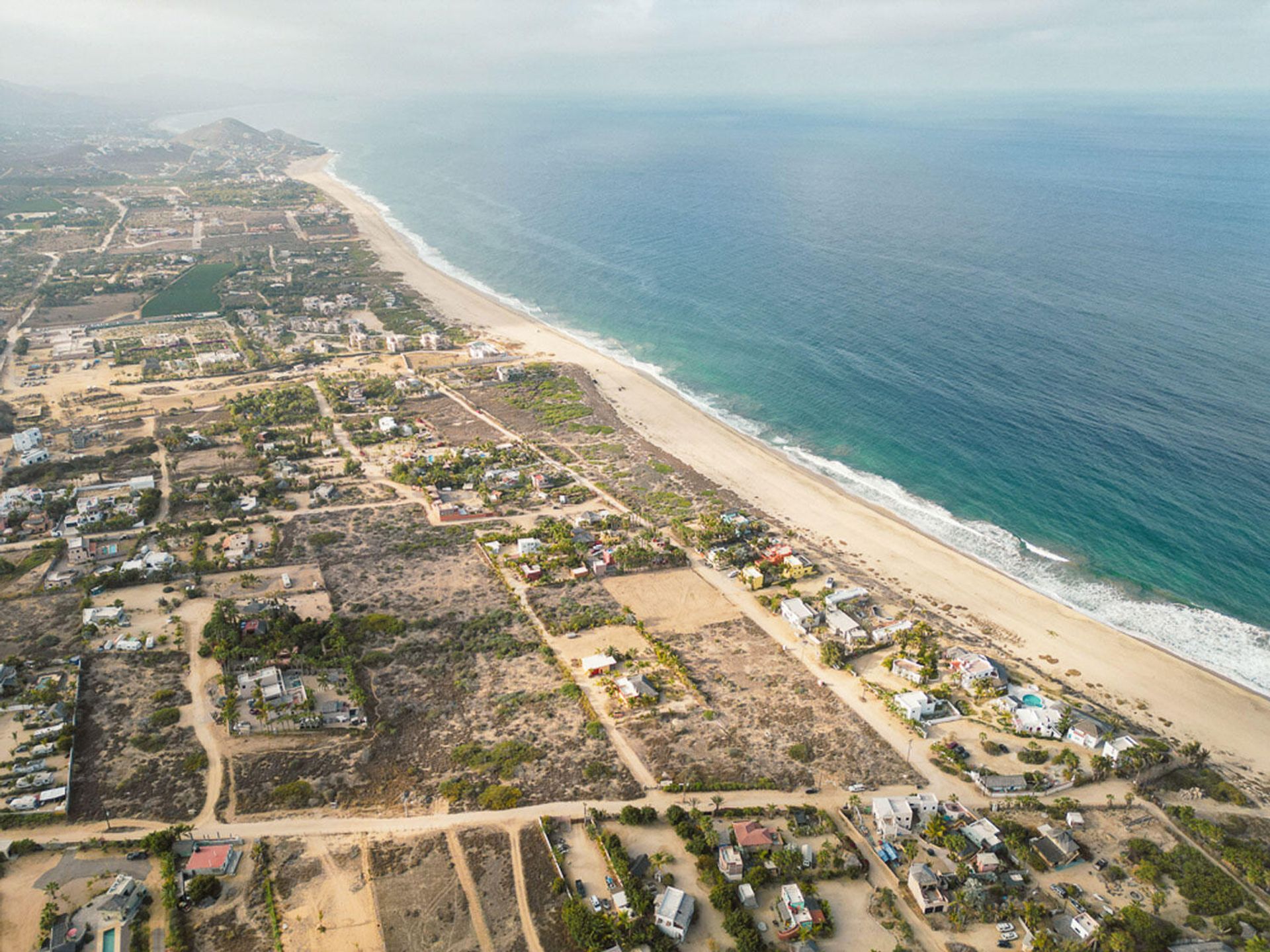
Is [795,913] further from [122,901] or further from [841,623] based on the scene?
[122,901]

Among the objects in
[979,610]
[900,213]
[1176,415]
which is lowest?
[979,610]

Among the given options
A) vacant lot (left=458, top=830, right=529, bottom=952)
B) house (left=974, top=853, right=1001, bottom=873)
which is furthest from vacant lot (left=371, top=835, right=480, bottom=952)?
house (left=974, top=853, right=1001, bottom=873)

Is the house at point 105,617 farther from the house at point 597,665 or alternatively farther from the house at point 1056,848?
the house at point 1056,848

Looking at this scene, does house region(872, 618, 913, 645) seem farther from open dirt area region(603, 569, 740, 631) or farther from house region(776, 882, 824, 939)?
house region(776, 882, 824, 939)

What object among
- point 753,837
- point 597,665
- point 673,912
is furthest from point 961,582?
point 673,912

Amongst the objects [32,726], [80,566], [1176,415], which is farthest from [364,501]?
[1176,415]

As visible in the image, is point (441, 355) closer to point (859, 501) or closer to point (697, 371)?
point (697, 371)
